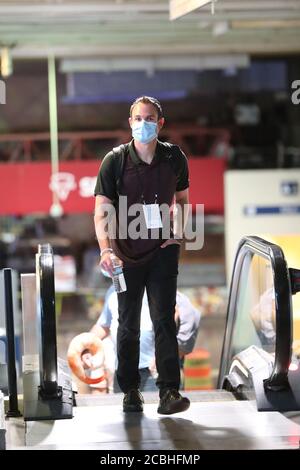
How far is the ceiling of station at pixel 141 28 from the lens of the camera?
23.0 ft

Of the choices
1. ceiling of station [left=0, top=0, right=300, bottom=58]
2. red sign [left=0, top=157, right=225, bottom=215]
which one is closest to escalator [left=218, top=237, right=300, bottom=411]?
ceiling of station [left=0, top=0, right=300, bottom=58]

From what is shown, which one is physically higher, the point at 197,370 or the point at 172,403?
the point at 172,403

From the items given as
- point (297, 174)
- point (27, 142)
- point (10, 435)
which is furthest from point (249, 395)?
point (27, 142)

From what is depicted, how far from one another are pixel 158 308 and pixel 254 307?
65.6 inches

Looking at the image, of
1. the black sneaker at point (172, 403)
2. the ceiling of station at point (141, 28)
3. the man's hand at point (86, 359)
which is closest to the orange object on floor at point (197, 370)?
the ceiling of station at point (141, 28)

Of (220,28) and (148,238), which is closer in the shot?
(148,238)

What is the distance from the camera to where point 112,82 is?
10172mm

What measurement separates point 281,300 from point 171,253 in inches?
25.2

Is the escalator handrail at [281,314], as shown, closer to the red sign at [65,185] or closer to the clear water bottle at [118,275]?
the clear water bottle at [118,275]

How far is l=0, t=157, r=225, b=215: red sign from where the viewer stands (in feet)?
32.0

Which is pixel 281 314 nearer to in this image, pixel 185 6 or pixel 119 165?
pixel 119 165

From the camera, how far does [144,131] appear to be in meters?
4.35

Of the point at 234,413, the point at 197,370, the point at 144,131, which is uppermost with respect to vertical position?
the point at 144,131

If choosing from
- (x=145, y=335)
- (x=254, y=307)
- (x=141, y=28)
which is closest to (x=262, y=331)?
(x=254, y=307)
